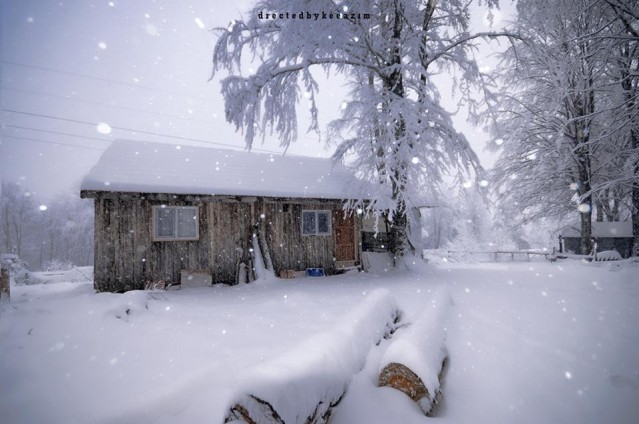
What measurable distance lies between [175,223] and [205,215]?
3.27ft

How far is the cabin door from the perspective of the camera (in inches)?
508

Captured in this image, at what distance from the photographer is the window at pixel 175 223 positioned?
9891mm

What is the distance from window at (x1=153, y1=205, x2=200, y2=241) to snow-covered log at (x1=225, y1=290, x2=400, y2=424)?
816 cm

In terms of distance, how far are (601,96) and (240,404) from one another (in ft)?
52.6

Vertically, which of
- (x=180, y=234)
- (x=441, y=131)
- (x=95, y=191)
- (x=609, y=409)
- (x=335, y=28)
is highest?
(x=335, y=28)

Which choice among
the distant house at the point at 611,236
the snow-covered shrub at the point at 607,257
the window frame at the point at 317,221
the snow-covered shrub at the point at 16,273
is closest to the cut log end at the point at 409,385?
the window frame at the point at 317,221

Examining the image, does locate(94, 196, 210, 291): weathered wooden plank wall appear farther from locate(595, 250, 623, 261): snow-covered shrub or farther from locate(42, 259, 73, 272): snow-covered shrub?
locate(42, 259, 73, 272): snow-covered shrub

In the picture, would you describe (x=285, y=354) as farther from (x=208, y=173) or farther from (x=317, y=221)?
(x=317, y=221)

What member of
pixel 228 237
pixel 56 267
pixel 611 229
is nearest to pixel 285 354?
pixel 228 237

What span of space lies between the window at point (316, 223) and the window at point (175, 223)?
13.6 feet

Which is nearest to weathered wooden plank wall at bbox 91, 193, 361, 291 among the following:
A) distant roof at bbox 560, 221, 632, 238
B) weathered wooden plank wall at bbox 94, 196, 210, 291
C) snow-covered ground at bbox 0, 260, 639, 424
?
weathered wooden plank wall at bbox 94, 196, 210, 291

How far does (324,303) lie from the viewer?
Answer: 21.3 feet

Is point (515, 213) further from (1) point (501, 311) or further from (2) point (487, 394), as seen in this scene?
(2) point (487, 394)

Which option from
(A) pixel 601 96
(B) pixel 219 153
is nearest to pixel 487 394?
(B) pixel 219 153
